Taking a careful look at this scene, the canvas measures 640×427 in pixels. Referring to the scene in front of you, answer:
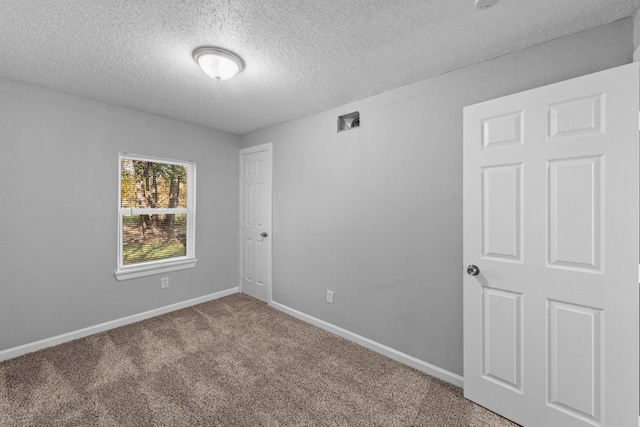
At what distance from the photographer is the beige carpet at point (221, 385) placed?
5.40 feet

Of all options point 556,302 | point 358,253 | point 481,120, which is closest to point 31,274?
point 358,253

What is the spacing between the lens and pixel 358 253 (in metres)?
2.58

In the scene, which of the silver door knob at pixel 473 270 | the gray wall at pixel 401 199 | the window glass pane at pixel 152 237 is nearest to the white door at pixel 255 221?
the gray wall at pixel 401 199

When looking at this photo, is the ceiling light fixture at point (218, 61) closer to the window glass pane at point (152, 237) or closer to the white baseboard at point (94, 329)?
the window glass pane at point (152, 237)

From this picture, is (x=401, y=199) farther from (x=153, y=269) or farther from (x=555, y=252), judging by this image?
(x=153, y=269)

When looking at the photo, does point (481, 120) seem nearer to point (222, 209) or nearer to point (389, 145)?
point (389, 145)

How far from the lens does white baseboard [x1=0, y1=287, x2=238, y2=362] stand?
2.26 metres

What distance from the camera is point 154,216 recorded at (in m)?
3.22

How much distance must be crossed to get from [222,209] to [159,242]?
2.88ft

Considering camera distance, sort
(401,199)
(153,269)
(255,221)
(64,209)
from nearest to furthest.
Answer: (401,199)
(64,209)
(153,269)
(255,221)

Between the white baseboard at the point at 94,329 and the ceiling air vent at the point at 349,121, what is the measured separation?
2.79m

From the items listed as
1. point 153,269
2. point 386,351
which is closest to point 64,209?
point 153,269

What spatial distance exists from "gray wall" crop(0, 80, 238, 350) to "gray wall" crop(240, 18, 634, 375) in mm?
1755

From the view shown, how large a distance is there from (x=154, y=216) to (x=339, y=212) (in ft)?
7.46
